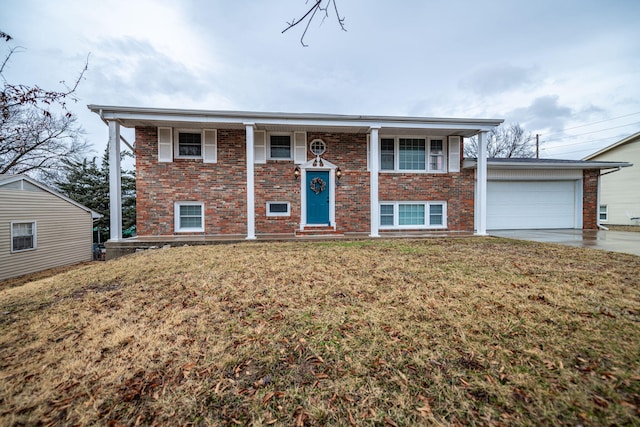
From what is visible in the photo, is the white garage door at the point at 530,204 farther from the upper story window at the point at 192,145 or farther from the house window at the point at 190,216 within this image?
the house window at the point at 190,216

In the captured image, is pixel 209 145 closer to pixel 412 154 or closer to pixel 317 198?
pixel 317 198

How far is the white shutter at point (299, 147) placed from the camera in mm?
9633

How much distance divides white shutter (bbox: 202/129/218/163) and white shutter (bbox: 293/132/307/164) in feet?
9.18

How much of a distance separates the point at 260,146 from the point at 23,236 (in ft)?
35.7

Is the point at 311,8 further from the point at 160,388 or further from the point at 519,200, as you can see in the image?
the point at 519,200

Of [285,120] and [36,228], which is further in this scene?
[36,228]

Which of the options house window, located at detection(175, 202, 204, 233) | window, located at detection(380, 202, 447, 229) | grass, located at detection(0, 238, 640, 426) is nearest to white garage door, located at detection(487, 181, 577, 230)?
window, located at detection(380, 202, 447, 229)

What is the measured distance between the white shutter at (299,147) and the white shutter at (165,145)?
429cm

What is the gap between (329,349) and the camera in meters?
2.42

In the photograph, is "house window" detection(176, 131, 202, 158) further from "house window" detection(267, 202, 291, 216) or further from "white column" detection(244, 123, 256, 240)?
"house window" detection(267, 202, 291, 216)

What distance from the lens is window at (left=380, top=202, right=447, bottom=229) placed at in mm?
10125

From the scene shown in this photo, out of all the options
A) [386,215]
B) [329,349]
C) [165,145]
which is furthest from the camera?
[386,215]

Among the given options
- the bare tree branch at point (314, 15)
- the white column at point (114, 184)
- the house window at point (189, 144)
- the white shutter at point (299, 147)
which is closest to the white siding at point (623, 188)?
the white shutter at point (299, 147)

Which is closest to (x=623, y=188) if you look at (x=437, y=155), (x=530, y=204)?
(x=530, y=204)
